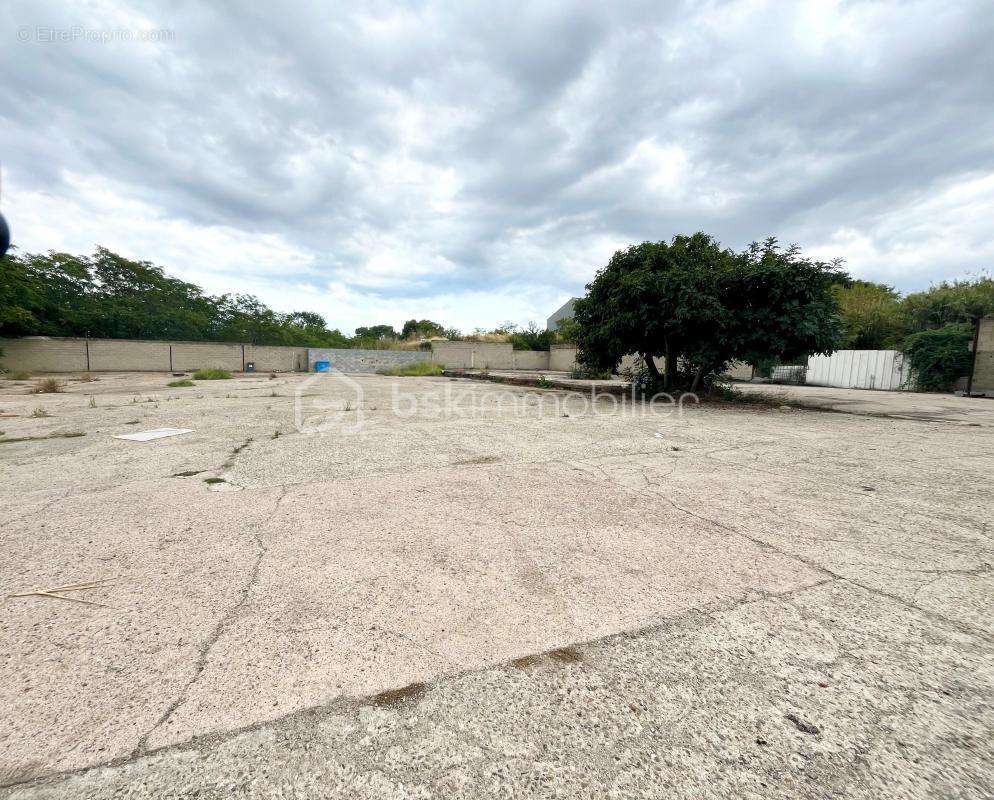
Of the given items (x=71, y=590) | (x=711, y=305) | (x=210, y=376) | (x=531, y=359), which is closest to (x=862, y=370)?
(x=711, y=305)

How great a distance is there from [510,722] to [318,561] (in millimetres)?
1199

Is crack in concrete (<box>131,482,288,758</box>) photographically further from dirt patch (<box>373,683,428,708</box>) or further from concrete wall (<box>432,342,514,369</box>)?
concrete wall (<box>432,342,514,369</box>)

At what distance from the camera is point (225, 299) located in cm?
2817

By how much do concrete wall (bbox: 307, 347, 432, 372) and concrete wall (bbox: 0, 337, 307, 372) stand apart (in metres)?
1.14

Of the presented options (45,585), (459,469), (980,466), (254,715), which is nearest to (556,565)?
(254,715)

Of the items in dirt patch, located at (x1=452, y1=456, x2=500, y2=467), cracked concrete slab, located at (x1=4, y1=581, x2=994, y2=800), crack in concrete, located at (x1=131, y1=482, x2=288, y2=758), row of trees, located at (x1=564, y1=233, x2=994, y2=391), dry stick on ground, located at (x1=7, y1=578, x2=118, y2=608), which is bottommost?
dry stick on ground, located at (x1=7, y1=578, x2=118, y2=608)

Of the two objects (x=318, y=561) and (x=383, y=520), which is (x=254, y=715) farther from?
(x=383, y=520)

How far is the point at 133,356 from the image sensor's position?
20578mm

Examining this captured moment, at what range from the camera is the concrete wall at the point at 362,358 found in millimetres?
25906

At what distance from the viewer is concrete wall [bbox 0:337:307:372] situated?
18.0m

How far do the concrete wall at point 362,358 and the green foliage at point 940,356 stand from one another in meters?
22.7

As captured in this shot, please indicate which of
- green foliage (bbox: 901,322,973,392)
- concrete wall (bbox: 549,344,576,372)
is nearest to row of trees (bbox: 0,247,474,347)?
concrete wall (bbox: 549,344,576,372)

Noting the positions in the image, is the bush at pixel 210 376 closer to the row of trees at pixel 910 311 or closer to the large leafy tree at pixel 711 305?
the large leafy tree at pixel 711 305

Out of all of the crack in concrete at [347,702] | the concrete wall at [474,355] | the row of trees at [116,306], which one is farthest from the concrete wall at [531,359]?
the crack in concrete at [347,702]
